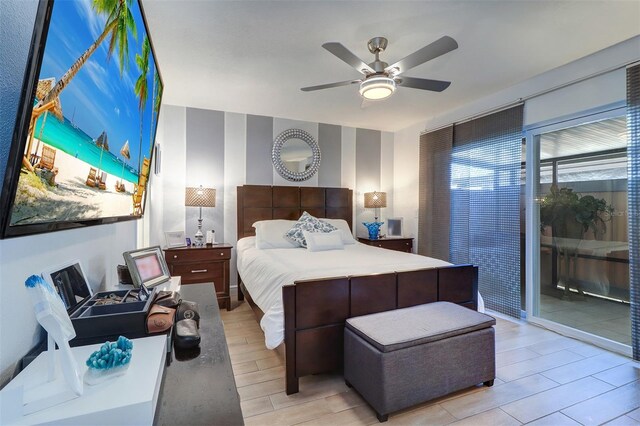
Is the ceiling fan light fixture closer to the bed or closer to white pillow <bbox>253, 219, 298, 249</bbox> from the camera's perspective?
the bed

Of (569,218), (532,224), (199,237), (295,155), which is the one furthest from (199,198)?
(569,218)

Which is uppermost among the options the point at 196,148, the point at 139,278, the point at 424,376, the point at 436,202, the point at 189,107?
the point at 189,107

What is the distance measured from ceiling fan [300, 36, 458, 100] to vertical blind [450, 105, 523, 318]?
1.58 meters

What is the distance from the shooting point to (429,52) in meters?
1.99

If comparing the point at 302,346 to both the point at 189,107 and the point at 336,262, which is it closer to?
the point at 336,262

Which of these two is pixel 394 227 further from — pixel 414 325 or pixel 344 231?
pixel 414 325

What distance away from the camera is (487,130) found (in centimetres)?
367

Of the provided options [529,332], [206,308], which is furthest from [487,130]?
[206,308]

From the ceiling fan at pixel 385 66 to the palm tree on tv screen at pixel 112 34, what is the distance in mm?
1136

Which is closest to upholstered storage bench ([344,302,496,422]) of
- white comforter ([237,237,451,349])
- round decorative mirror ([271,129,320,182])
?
white comforter ([237,237,451,349])

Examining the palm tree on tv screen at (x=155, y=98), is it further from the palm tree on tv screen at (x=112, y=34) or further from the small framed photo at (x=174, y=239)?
the small framed photo at (x=174, y=239)

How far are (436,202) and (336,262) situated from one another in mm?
2419

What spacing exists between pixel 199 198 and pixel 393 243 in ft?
9.39

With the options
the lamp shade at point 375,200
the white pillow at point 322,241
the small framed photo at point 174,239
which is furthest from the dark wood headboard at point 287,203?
the white pillow at point 322,241
